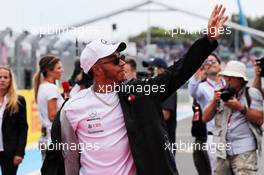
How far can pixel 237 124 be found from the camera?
6.51 meters

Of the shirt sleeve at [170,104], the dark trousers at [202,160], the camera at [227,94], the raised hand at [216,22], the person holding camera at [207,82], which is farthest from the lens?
the dark trousers at [202,160]

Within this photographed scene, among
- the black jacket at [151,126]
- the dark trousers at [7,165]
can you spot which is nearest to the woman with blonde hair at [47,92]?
the dark trousers at [7,165]

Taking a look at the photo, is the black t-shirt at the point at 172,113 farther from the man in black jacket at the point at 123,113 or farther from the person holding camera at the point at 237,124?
the man in black jacket at the point at 123,113

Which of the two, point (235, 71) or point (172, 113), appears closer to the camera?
point (235, 71)

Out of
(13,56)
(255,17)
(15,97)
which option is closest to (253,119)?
(15,97)

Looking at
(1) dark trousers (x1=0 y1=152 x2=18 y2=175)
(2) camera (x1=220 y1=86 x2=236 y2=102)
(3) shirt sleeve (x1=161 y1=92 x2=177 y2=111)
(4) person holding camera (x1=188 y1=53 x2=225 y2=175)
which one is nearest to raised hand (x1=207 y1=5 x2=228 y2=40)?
(2) camera (x1=220 y1=86 x2=236 y2=102)

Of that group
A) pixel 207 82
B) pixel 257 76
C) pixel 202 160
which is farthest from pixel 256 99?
pixel 202 160

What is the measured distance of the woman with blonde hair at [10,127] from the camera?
6941 mm

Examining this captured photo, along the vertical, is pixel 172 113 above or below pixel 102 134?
below

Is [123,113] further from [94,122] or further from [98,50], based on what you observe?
[98,50]

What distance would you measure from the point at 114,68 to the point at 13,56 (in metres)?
13.3

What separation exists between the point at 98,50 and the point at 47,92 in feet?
11.1

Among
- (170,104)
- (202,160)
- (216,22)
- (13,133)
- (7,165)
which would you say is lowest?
(202,160)

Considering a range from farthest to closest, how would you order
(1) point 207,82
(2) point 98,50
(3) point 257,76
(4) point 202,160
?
(4) point 202,160, (1) point 207,82, (3) point 257,76, (2) point 98,50
